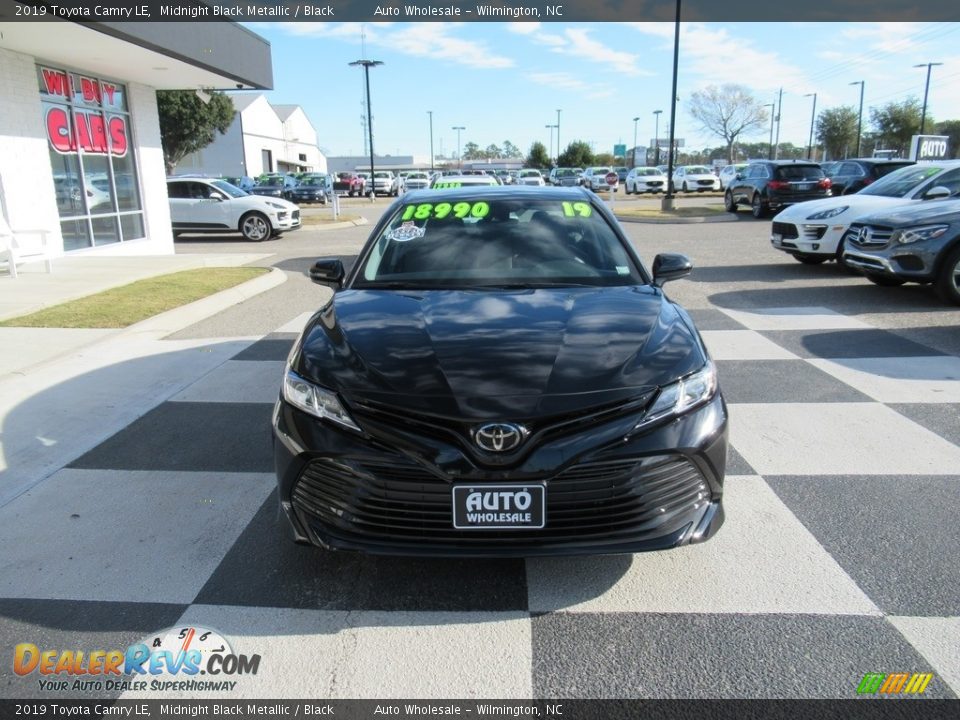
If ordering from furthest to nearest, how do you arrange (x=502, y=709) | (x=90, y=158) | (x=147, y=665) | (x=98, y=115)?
(x=98, y=115)
(x=90, y=158)
(x=147, y=665)
(x=502, y=709)

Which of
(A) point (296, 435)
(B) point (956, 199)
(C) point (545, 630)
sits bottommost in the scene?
(C) point (545, 630)

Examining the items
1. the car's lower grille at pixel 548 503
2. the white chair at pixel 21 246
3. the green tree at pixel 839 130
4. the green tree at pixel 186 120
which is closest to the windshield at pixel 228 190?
the white chair at pixel 21 246

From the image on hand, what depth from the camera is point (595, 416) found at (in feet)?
8.57

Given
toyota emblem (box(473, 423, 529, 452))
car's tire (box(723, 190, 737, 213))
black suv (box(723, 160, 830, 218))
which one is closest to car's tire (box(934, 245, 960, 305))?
toyota emblem (box(473, 423, 529, 452))

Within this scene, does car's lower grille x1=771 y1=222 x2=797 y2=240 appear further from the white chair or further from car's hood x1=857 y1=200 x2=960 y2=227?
the white chair

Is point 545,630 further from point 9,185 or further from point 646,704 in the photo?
point 9,185

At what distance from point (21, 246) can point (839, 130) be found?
83289 millimetres

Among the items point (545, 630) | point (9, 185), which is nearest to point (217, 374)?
point (545, 630)

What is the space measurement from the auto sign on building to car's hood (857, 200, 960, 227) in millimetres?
24723

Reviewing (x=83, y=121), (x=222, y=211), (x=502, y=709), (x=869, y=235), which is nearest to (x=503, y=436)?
(x=502, y=709)

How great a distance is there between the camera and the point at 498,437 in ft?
8.41

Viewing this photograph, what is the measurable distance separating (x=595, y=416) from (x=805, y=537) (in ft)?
4.78

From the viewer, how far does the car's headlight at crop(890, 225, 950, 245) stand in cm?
822

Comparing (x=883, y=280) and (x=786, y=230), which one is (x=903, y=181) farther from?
(x=883, y=280)
